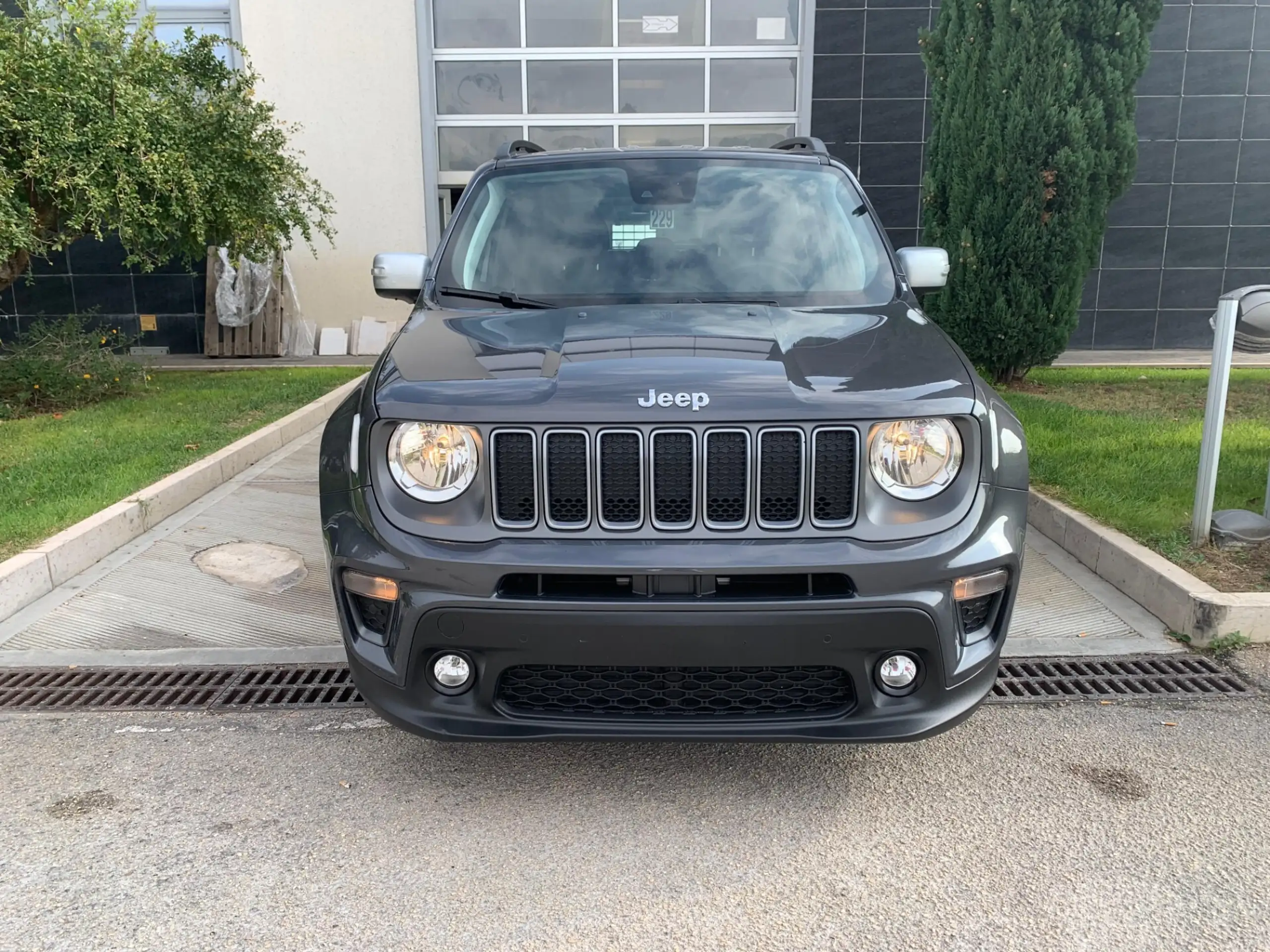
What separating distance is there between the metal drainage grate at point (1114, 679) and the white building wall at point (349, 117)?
1088 centimetres

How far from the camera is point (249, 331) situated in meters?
13.0

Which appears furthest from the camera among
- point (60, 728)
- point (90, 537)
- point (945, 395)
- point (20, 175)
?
point (20, 175)

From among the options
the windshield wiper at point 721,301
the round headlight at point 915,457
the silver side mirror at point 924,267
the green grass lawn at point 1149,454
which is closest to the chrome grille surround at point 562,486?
the round headlight at point 915,457

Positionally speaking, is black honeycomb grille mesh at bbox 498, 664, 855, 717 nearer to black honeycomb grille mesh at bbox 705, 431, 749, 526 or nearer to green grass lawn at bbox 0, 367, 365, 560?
black honeycomb grille mesh at bbox 705, 431, 749, 526

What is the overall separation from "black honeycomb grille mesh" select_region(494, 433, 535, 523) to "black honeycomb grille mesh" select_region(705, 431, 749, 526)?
1.46 ft

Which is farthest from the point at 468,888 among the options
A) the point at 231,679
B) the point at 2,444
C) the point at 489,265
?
the point at 2,444

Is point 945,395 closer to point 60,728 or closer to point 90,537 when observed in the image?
point 60,728

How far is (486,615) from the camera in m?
2.34

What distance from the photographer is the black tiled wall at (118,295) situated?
43.0 ft

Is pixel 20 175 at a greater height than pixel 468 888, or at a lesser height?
greater

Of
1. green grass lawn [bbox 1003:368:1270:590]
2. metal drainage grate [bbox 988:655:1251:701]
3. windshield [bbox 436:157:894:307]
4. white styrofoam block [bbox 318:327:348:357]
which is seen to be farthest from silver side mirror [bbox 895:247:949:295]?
white styrofoam block [bbox 318:327:348:357]

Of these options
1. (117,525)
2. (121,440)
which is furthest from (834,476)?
(121,440)

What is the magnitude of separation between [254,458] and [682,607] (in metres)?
5.46

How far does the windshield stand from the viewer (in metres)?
3.46
